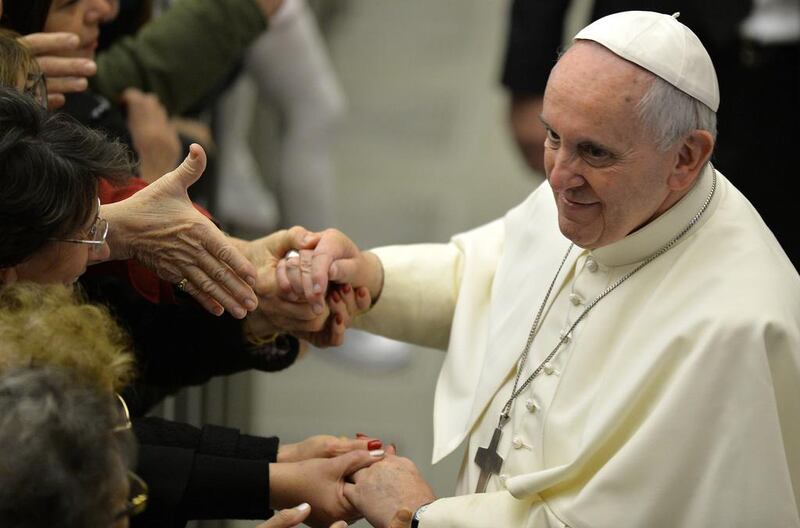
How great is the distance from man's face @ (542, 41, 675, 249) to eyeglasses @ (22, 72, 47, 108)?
1088 millimetres

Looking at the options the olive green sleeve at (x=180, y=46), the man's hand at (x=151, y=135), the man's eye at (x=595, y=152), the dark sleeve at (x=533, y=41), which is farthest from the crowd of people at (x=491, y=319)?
the dark sleeve at (x=533, y=41)

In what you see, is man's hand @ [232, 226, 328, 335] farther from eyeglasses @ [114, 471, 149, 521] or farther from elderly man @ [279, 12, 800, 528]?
eyeglasses @ [114, 471, 149, 521]

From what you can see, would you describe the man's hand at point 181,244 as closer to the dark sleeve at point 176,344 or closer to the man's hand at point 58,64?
the dark sleeve at point 176,344

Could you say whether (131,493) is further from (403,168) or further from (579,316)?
(403,168)

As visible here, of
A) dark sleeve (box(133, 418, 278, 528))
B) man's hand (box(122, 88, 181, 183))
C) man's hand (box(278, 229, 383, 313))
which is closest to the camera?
dark sleeve (box(133, 418, 278, 528))

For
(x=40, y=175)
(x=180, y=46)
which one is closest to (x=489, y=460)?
(x=40, y=175)

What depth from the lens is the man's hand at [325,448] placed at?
304 cm

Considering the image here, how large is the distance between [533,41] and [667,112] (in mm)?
2297

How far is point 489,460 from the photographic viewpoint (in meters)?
2.92

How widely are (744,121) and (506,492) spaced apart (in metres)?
2.12

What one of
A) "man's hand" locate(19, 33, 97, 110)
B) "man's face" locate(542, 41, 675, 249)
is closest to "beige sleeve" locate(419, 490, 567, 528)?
"man's face" locate(542, 41, 675, 249)

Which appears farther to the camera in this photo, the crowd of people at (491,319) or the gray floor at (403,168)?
the gray floor at (403,168)

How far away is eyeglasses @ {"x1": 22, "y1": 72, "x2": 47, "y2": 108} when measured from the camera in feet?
9.48

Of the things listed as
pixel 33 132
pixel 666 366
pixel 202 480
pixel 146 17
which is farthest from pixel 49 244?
pixel 146 17
